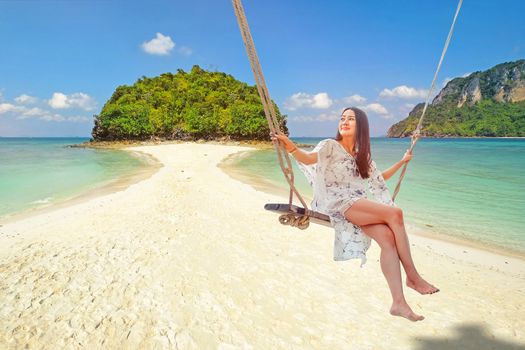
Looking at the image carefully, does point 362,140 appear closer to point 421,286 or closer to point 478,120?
point 421,286

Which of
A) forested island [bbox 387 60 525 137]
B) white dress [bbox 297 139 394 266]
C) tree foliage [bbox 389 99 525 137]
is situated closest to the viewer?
white dress [bbox 297 139 394 266]

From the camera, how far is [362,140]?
2.84 metres

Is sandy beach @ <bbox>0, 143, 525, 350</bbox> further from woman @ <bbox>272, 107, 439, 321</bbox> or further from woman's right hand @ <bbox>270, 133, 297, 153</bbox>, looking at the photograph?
woman's right hand @ <bbox>270, 133, 297, 153</bbox>

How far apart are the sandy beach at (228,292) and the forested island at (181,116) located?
2011 inches

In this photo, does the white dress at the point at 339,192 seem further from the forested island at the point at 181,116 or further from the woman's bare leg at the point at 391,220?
the forested island at the point at 181,116

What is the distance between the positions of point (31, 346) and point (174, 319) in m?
1.25

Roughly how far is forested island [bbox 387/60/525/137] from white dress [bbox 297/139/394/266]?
132m

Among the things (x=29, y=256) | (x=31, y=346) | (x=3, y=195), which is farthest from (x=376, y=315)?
(x=3, y=195)

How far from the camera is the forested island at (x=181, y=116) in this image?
57562 mm

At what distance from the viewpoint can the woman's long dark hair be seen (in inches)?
112

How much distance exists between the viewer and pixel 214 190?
36.8 ft

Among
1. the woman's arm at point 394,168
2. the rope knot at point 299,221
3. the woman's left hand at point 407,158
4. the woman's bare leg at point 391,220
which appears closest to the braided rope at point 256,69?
the rope knot at point 299,221

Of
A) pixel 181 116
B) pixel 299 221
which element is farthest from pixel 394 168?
pixel 181 116

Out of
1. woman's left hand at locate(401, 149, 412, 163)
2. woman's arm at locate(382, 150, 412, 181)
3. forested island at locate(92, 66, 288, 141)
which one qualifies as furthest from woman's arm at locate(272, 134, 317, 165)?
forested island at locate(92, 66, 288, 141)
